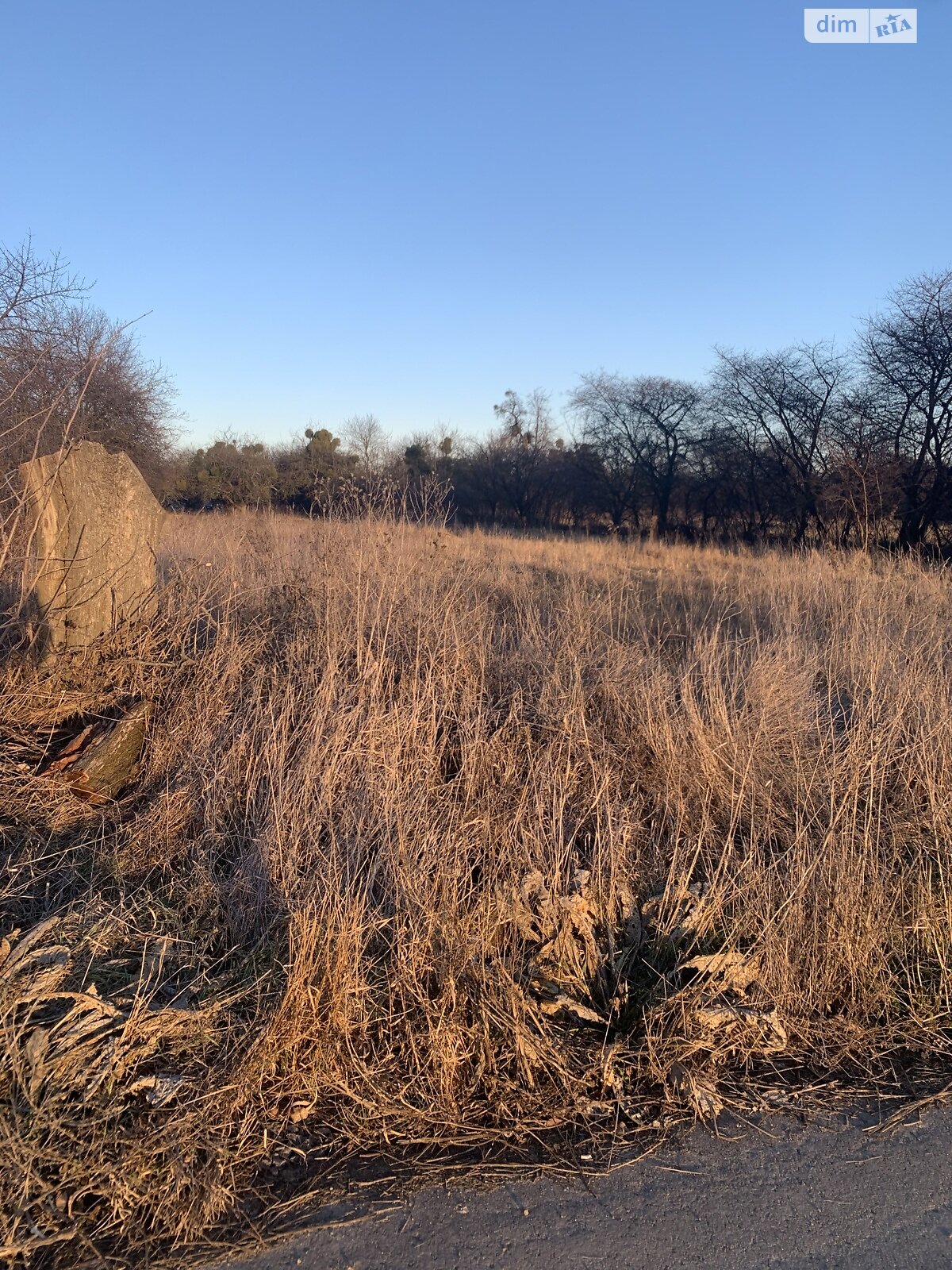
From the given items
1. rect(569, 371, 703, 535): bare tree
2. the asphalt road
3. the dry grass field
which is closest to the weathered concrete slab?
the dry grass field

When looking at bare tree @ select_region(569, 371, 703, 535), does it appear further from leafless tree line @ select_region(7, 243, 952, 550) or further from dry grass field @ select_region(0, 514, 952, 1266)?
dry grass field @ select_region(0, 514, 952, 1266)

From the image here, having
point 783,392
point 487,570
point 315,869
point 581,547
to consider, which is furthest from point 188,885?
point 783,392

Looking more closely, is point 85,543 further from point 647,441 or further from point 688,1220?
point 647,441

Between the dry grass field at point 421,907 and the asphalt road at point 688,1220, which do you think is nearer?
the asphalt road at point 688,1220

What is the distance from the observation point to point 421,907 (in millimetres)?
2422

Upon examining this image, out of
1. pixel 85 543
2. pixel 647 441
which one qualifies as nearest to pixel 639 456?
pixel 647 441

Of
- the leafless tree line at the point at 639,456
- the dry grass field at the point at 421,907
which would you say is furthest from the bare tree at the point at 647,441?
the dry grass field at the point at 421,907

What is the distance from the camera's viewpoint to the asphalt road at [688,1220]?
1666mm

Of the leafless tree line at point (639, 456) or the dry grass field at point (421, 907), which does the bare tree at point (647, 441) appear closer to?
the leafless tree line at point (639, 456)

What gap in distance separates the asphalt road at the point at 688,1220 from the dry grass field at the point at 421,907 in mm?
160

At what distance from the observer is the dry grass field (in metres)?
1.93

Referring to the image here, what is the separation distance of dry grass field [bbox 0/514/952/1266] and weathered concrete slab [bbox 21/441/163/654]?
0.21 meters

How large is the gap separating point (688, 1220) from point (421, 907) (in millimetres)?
1050

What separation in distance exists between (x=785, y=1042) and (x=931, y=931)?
0.75m
